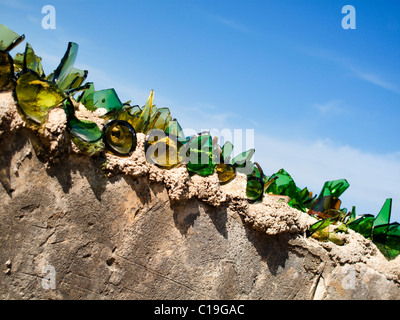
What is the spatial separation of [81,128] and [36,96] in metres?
0.20

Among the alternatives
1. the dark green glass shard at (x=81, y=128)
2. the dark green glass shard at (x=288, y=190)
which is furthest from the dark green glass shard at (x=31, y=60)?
the dark green glass shard at (x=288, y=190)

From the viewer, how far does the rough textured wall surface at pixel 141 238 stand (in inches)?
66.4

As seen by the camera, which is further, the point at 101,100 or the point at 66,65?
the point at 101,100

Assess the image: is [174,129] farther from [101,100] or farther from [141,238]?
[141,238]

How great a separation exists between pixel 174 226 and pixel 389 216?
1.39 metres

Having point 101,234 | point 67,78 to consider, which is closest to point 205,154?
point 101,234

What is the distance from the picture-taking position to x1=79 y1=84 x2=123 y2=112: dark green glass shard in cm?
215

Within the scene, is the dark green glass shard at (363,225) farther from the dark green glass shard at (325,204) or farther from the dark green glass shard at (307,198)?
the dark green glass shard at (307,198)

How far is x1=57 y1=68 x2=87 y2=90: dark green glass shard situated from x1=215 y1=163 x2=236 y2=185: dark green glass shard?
74 cm

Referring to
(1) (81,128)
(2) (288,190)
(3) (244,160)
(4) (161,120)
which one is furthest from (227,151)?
(1) (81,128)

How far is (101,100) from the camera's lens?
215 cm

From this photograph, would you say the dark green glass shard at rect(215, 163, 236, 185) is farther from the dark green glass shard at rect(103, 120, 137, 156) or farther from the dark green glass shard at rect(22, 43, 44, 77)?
the dark green glass shard at rect(22, 43, 44, 77)

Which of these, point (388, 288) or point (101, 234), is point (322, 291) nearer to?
point (388, 288)

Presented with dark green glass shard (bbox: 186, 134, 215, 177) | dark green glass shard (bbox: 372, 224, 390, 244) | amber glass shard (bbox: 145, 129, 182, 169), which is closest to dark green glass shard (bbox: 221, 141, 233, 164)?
dark green glass shard (bbox: 186, 134, 215, 177)
